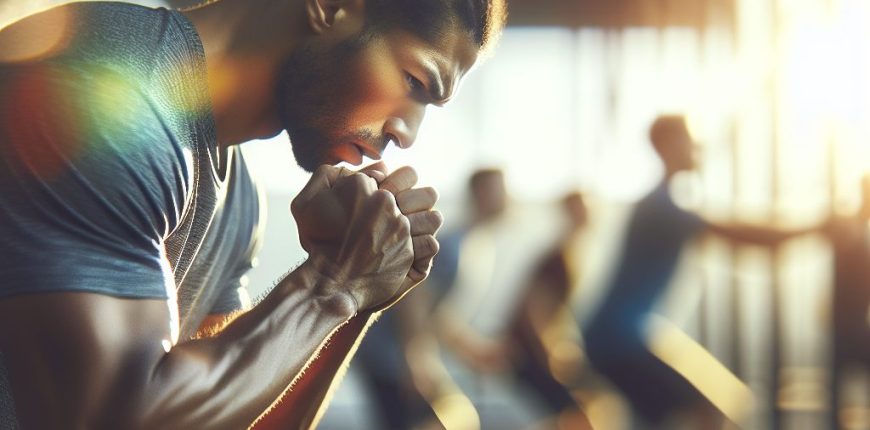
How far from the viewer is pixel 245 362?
108cm

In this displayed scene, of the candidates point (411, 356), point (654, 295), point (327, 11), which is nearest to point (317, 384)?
point (327, 11)

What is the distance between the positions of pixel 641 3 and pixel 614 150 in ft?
2.73

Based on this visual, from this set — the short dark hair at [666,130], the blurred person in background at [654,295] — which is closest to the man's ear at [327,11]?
the blurred person in background at [654,295]

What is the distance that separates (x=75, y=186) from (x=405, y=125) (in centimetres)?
46

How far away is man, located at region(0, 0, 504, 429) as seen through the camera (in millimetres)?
1022

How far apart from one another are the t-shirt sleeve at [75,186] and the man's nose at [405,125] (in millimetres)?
363

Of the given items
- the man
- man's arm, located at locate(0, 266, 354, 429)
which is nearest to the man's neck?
the man

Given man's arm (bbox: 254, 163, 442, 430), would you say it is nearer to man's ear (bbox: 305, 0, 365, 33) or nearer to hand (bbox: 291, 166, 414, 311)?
hand (bbox: 291, 166, 414, 311)

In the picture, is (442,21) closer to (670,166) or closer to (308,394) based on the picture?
(308,394)

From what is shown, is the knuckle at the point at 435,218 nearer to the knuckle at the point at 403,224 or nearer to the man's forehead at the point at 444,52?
the knuckle at the point at 403,224

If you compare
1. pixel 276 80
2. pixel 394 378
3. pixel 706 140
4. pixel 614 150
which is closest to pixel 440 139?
pixel 614 150

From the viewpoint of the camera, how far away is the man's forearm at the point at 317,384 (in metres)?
1.35

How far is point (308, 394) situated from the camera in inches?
55.2

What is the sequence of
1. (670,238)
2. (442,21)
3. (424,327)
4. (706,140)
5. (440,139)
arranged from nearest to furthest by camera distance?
(442,21)
(670,238)
(424,327)
(706,140)
(440,139)
